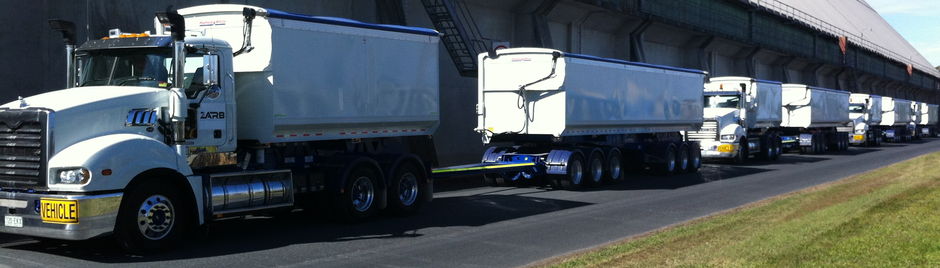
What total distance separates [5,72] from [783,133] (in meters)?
31.8

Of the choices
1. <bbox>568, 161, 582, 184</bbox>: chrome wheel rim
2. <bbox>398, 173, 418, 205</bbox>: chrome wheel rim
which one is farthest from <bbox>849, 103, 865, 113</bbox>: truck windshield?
<bbox>398, 173, 418, 205</bbox>: chrome wheel rim

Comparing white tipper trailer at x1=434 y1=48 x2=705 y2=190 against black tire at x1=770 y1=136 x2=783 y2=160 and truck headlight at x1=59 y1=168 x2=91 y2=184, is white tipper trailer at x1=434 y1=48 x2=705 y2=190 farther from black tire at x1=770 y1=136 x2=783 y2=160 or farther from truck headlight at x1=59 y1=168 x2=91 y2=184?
black tire at x1=770 y1=136 x2=783 y2=160

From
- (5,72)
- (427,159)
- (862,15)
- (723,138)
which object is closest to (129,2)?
(5,72)

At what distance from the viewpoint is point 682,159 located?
23.8 m

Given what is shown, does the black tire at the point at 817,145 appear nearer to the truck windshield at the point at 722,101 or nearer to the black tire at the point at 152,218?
the truck windshield at the point at 722,101

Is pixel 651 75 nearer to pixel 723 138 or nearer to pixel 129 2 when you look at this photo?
pixel 723 138

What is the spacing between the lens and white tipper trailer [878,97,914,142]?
5231 cm

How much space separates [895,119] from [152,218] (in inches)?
2107

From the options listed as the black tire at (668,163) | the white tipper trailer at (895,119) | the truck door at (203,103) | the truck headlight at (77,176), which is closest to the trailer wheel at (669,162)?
the black tire at (668,163)

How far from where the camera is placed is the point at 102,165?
8789mm

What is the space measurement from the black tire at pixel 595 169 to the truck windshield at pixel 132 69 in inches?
436

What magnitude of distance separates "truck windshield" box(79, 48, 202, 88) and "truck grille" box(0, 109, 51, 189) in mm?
1143

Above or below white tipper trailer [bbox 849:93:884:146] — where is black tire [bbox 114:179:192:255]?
Result: below

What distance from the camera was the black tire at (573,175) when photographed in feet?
→ 60.0
